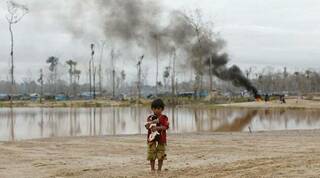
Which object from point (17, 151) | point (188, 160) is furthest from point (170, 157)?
point (17, 151)

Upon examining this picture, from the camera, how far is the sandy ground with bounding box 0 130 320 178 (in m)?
12.2

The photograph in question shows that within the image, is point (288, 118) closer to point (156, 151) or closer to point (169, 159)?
point (169, 159)

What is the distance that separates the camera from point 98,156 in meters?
17.4

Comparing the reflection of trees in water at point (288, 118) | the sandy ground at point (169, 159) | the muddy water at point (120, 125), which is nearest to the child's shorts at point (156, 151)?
the sandy ground at point (169, 159)

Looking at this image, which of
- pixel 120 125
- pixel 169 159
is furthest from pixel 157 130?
pixel 120 125

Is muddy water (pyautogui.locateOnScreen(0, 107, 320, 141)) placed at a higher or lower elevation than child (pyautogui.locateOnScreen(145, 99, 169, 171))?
lower

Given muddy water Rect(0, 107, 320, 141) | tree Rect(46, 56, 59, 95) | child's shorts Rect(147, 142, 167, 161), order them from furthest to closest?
tree Rect(46, 56, 59, 95) → muddy water Rect(0, 107, 320, 141) → child's shorts Rect(147, 142, 167, 161)

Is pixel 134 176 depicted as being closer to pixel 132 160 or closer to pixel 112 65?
pixel 132 160

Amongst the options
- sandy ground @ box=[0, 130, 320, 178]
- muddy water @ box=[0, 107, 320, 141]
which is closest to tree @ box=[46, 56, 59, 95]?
muddy water @ box=[0, 107, 320, 141]

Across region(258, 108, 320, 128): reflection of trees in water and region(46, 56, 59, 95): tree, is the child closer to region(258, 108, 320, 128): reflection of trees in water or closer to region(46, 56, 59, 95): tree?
region(258, 108, 320, 128): reflection of trees in water

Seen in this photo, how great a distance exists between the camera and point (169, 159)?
15883mm

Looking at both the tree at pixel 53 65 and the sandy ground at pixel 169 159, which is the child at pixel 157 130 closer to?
the sandy ground at pixel 169 159

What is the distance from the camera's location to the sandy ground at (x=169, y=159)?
1225cm

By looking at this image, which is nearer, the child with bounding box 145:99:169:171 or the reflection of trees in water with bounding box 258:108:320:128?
the child with bounding box 145:99:169:171
